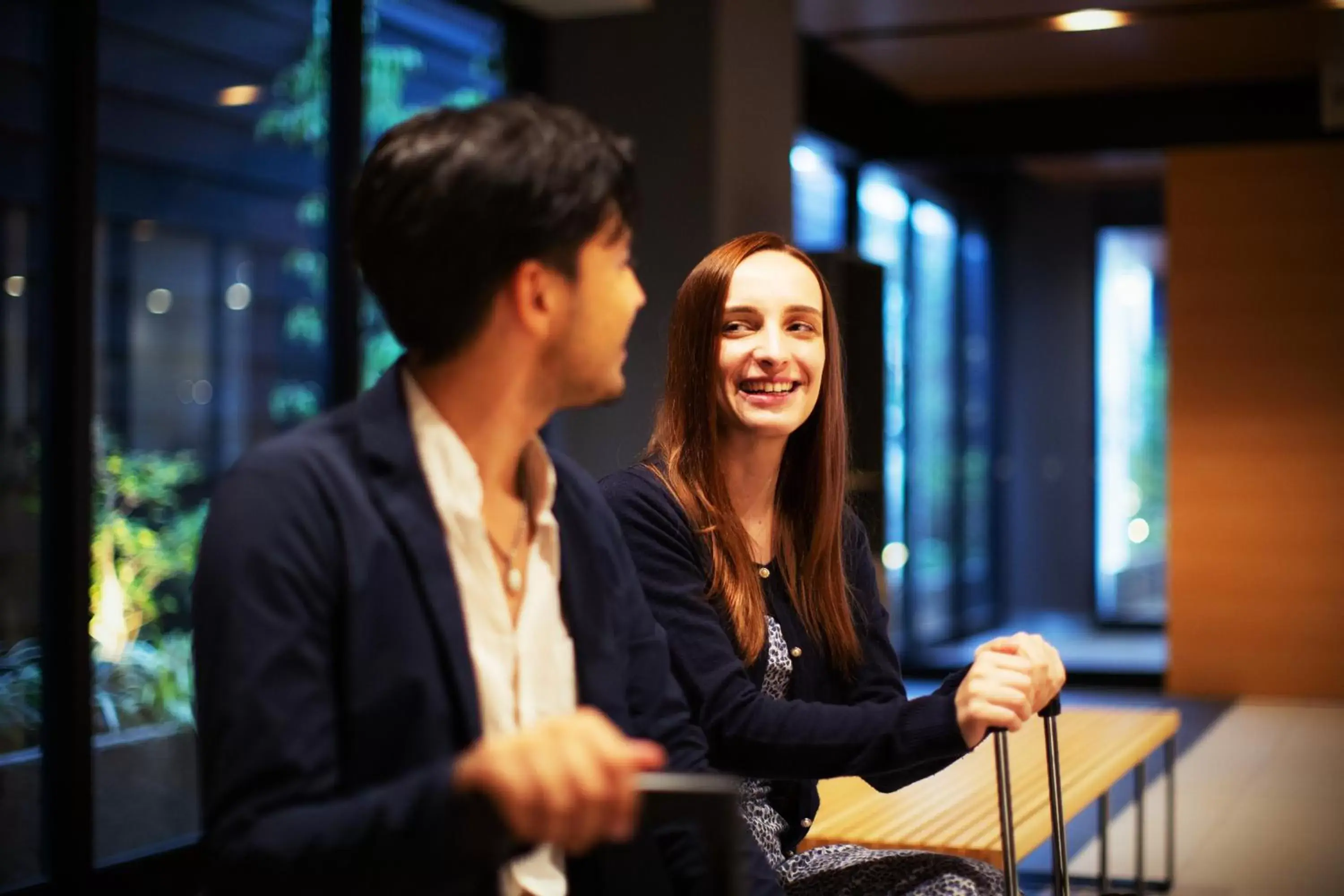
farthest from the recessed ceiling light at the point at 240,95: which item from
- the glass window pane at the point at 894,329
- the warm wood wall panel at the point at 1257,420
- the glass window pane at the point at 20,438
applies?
the warm wood wall panel at the point at 1257,420

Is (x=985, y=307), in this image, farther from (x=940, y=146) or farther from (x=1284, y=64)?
(x=1284, y=64)

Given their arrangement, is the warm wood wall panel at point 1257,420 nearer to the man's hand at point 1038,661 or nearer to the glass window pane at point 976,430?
the glass window pane at point 976,430

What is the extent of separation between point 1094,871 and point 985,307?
7.45 m

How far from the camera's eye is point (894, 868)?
192 cm

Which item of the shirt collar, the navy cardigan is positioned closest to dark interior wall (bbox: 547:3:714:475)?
the navy cardigan

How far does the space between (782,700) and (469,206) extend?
0.90m

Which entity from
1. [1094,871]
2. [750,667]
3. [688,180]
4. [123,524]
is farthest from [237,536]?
[688,180]

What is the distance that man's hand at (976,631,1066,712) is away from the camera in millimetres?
1687

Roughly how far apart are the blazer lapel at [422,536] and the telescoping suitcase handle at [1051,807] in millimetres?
737

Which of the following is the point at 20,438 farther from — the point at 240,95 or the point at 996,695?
the point at 996,695

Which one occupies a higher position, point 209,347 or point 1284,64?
point 1284,64

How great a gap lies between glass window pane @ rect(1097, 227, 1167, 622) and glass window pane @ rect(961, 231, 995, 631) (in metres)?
0.80

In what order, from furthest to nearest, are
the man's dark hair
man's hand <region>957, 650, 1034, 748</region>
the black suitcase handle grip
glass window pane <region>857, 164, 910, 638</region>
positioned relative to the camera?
glass window pane <region>857, 164, 910, 638</region>, man's hand <region>957, 650, 1034, 748</region>, the man's dark hair, the black suitcase handle grip

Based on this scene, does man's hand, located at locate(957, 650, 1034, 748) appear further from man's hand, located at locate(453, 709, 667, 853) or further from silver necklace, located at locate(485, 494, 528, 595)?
man's hand, located at locate(453, 709, 667, 853)
